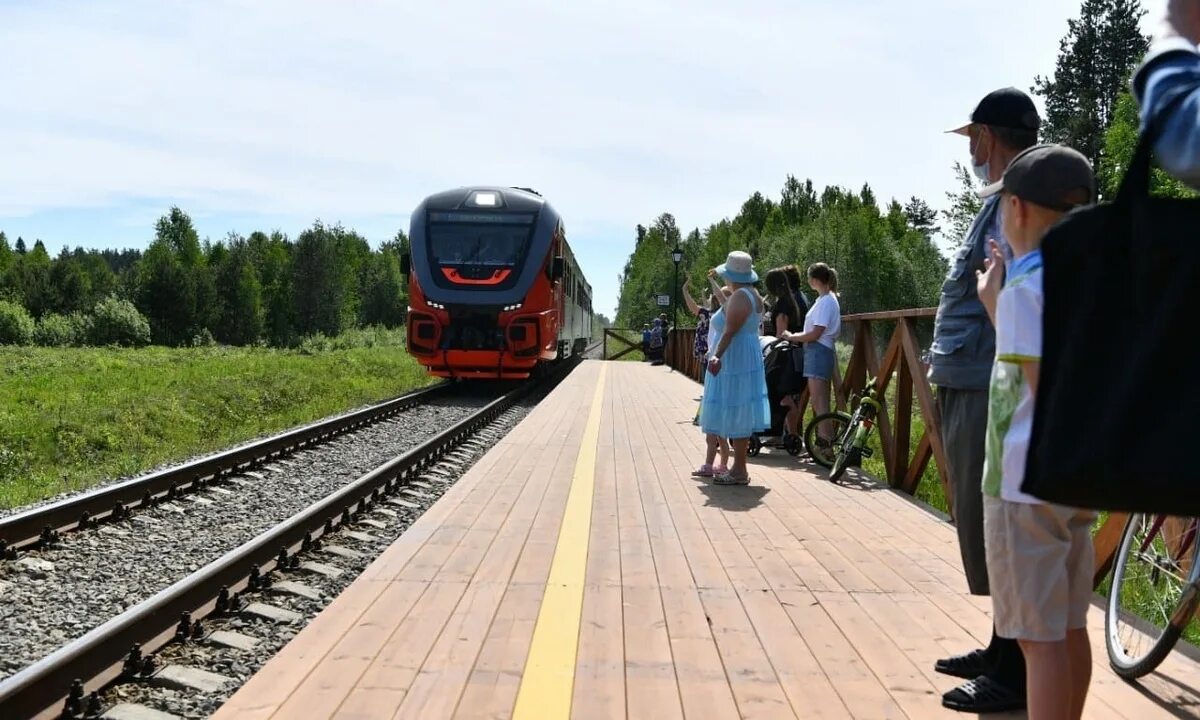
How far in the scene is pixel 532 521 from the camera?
18.5 ft

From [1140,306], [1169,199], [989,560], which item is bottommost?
→ [989,560]

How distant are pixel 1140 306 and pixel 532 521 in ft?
14.9

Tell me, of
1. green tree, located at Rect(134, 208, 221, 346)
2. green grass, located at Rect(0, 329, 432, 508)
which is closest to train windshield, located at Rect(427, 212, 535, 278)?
green grass, located at Rect(0, 329, 432, 508)

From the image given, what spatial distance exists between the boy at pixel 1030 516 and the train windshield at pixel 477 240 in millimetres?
14156

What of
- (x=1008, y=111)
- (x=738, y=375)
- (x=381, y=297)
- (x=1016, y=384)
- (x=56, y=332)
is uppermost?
(x=381, y=297)

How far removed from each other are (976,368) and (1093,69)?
6034cm

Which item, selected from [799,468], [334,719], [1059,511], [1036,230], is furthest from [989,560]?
[799,468]

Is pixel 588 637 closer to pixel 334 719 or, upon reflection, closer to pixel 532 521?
pixel 334 719

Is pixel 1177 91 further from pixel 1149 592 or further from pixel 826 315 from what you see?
pixel 826 315

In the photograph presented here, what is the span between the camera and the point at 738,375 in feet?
22.6

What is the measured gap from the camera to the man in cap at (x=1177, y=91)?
1.39 metres

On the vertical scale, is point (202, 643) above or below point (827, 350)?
below

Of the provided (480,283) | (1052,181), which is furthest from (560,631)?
(480,283)

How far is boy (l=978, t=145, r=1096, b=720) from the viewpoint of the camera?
2.15m
